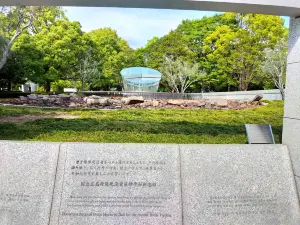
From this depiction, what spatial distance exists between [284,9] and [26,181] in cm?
267

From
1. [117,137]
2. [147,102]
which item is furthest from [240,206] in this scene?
[147,102]

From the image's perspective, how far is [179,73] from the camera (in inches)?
526

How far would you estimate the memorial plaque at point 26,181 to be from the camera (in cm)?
238

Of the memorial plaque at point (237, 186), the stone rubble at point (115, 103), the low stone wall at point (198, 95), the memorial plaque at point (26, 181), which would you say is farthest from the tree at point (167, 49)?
the memorial plaque at point (26, 181)

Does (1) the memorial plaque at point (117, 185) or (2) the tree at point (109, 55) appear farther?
(2) the tree at point (109, 55)

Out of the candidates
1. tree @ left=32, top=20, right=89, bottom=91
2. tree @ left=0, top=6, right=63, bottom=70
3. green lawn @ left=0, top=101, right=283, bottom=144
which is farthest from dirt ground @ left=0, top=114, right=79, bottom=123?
tree @ left=32, top=20, right=89, bottom=91

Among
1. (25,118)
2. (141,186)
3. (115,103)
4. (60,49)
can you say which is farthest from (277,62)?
(141,186)

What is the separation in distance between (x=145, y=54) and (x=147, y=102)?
5.36 m

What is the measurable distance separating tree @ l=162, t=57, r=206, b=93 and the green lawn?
17.0 feet

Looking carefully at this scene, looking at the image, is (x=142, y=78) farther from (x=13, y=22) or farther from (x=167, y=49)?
(x=13, y=22)

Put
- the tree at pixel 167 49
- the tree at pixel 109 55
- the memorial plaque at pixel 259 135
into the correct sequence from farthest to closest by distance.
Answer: the tree at pixel 167 49, the tree at pixel 109 55, the memorial plaque at pixel 259 135

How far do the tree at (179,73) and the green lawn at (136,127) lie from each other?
17.0ft

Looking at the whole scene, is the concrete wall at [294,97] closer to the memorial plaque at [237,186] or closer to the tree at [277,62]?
the memorial plaque at [237,186]

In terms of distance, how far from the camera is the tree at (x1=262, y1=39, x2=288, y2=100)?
417 inches
